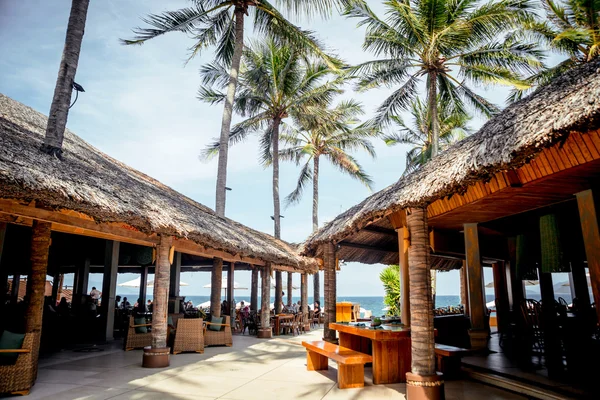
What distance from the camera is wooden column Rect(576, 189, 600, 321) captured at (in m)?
5.27

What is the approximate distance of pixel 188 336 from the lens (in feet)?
29.5

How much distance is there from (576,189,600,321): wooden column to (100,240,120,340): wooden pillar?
1105 cm

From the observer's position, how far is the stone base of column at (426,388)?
478cm

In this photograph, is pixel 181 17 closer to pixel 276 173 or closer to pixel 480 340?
pixel 276 173

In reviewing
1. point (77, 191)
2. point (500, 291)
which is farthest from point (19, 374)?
point (500, 291)

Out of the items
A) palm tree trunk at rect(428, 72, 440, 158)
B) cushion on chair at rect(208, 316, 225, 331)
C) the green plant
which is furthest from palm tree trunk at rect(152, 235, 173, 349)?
the green plant

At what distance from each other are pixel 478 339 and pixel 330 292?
126 inches

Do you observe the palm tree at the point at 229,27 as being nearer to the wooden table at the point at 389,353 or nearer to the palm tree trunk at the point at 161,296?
the palm tree trunk at the point at 161,296

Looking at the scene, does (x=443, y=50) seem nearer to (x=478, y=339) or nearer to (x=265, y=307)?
(x=478, y=339)

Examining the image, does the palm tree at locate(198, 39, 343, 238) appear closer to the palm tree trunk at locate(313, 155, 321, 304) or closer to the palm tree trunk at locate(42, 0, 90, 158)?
the palm tree trunk at locate(313, 155, 321, 304)

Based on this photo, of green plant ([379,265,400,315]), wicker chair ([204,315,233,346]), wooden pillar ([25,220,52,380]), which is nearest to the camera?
wooden pillar ([25,220,52,380])

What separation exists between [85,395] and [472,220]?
722 cm

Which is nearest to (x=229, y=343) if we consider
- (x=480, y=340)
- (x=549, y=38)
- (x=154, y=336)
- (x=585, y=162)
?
(x=154, y=336)

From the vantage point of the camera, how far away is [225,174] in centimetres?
1430
